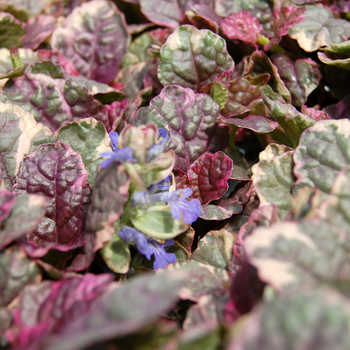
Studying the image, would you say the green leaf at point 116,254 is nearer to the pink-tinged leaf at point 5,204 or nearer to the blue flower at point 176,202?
the blue flower at point 176,202

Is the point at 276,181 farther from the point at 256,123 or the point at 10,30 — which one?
the point at 10,30

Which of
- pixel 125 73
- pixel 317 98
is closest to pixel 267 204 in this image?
pixel 317 98

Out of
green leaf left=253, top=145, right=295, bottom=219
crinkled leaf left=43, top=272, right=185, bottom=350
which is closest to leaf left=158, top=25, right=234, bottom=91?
green leaf left=253, top=145, right=295, bottom=219

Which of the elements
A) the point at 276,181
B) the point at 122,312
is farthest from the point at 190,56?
the point at 122,312

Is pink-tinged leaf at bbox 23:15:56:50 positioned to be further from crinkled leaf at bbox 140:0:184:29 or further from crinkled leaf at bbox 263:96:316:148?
crinkled leaf at bbox 263:96:316:148

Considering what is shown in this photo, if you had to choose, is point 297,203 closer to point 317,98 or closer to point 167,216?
point 167,216

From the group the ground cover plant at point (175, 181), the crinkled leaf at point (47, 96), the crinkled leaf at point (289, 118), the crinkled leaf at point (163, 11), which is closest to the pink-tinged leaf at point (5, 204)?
the ground cover plant at point (175, 181)
